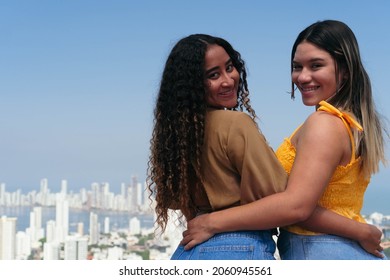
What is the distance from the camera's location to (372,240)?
192 cm

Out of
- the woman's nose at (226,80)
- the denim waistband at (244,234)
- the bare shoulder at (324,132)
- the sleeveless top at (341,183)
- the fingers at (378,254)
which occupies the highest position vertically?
the woman's nose at (226,80)

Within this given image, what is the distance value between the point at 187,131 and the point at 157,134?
15 centimetres

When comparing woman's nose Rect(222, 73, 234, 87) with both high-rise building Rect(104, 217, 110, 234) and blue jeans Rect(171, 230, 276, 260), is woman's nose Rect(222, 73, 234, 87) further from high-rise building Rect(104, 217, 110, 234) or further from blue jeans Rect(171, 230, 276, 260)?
high-rise building Rect(104, 217, 110, 234)

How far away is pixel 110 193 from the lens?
64.1 ft

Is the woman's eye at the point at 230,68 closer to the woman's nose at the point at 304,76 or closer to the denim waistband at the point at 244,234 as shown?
the woman's nose at the point at 304,76

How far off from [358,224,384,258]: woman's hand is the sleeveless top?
0.18 feet

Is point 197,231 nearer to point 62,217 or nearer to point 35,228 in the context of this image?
point 62,217

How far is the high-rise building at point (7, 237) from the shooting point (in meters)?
14.4

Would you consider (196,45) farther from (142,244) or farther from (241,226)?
(142,244)

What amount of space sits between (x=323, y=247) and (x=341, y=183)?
0.20 metres

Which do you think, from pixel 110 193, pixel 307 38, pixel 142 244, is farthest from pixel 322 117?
pixel 110 193

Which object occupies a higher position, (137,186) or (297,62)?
(137,186)

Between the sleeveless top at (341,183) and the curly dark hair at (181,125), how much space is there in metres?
0.28

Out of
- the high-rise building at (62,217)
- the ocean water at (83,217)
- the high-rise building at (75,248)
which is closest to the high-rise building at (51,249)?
the high-rise building at (62,217)
